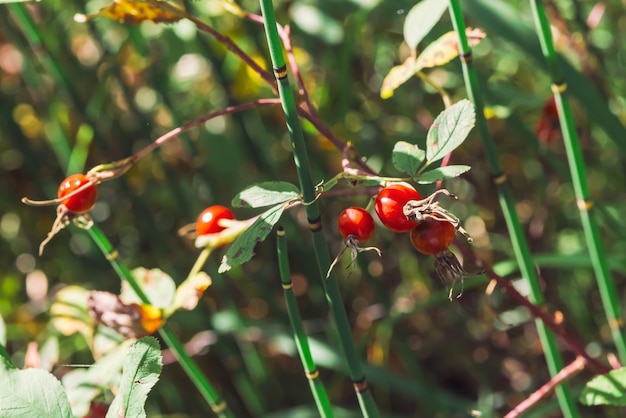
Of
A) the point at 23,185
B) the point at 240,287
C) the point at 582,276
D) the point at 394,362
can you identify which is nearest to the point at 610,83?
the point at 582,276

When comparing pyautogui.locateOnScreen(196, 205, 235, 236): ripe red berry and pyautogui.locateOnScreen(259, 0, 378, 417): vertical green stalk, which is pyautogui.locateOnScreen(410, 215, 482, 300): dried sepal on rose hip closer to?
pyautogui.locateOnScreen(259, 0, 378, 417): vertical green stalk

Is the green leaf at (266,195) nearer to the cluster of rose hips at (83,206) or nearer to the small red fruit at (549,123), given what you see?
the cluster of rose hips at (83,206)

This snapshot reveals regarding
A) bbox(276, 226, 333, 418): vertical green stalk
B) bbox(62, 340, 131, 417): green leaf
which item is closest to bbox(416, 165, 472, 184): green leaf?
bbox(276, 226, 333, 418): vertical green stalk

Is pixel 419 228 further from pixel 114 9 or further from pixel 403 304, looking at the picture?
pixel 403 304

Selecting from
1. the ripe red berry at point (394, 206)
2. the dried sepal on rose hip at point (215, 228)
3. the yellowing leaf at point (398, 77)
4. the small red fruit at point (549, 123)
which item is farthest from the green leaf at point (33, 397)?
the small red fruit at point (549, 123)

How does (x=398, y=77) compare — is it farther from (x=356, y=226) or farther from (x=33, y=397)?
(x=33, y=397)

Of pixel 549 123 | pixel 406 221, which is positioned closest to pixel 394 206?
pixel 406 221
